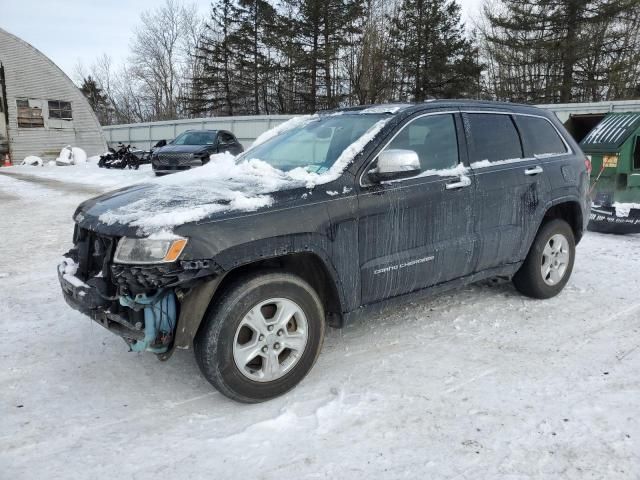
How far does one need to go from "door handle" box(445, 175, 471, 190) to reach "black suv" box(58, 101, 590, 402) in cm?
1

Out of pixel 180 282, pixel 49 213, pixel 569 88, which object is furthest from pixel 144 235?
pixel 569 88

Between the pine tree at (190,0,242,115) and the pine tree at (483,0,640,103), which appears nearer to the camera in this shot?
the pine tree at (483,0,640,103)

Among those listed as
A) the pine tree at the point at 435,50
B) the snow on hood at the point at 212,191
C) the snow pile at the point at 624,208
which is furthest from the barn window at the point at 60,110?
the snow pile at the point at 624,208

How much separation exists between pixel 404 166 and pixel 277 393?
5.49ft

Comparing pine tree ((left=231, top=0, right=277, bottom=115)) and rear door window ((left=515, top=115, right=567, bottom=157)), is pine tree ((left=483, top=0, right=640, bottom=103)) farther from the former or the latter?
rear door window ((left=515, top=115, right=567, bottom=157))

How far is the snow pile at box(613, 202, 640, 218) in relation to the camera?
25.2 ft

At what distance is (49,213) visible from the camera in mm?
9945

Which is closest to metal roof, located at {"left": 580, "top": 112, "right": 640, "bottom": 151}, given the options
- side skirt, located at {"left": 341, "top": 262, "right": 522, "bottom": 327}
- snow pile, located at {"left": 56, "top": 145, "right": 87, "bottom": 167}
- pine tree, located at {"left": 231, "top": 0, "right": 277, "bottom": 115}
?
side skirt, located at {"left": 341, "top": 262, "right": 522, "bottom": 327}

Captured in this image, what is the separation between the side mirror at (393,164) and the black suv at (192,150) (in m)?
12.2

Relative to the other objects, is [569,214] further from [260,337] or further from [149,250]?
[149,250]

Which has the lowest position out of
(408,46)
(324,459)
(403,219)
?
(324,459)

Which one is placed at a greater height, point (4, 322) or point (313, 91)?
point (313, 91)

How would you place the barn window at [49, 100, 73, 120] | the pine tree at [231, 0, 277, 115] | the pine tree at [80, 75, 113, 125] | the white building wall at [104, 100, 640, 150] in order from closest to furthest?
the white building wall at [104, 100, 640, 150] → the barn window at [49, 100, 73, 120] → the pine tree at [231, 0, 277, 115] → the pine tree at [80, 75, 113, 125]

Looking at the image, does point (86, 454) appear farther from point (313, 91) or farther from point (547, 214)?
point (313, 91)
